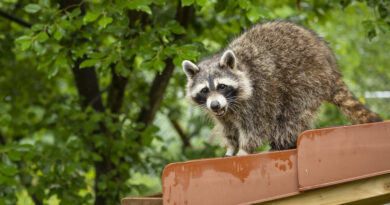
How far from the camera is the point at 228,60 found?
332cm

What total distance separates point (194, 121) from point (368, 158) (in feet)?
17.2

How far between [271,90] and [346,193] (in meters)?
0.87

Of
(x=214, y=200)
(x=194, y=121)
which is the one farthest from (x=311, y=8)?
(x=214, y=200)

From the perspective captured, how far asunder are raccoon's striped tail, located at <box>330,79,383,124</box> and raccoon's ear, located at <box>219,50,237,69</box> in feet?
2.62

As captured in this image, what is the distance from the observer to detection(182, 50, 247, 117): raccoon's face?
3254mm

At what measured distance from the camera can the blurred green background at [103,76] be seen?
388cm

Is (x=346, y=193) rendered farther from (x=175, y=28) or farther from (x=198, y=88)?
(x=175, y=28)

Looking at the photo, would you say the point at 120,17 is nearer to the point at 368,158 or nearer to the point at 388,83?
the point at 368,158

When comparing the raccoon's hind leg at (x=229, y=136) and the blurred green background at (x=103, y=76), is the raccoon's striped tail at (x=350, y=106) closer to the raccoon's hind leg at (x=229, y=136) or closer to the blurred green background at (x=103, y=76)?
the blurred green background at (x=103, y=76)

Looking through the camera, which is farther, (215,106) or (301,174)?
(215,106)

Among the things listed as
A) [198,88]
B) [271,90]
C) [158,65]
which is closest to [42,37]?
[158,65]

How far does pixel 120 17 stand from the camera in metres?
3.81

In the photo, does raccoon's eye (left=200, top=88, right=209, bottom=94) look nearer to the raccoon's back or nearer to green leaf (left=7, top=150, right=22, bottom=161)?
the raccoon's back

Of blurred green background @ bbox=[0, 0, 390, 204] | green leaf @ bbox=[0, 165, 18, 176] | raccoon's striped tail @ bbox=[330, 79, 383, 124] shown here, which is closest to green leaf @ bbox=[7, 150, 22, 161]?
blurred green background @ bbox=[0, 0, 390, 204]
